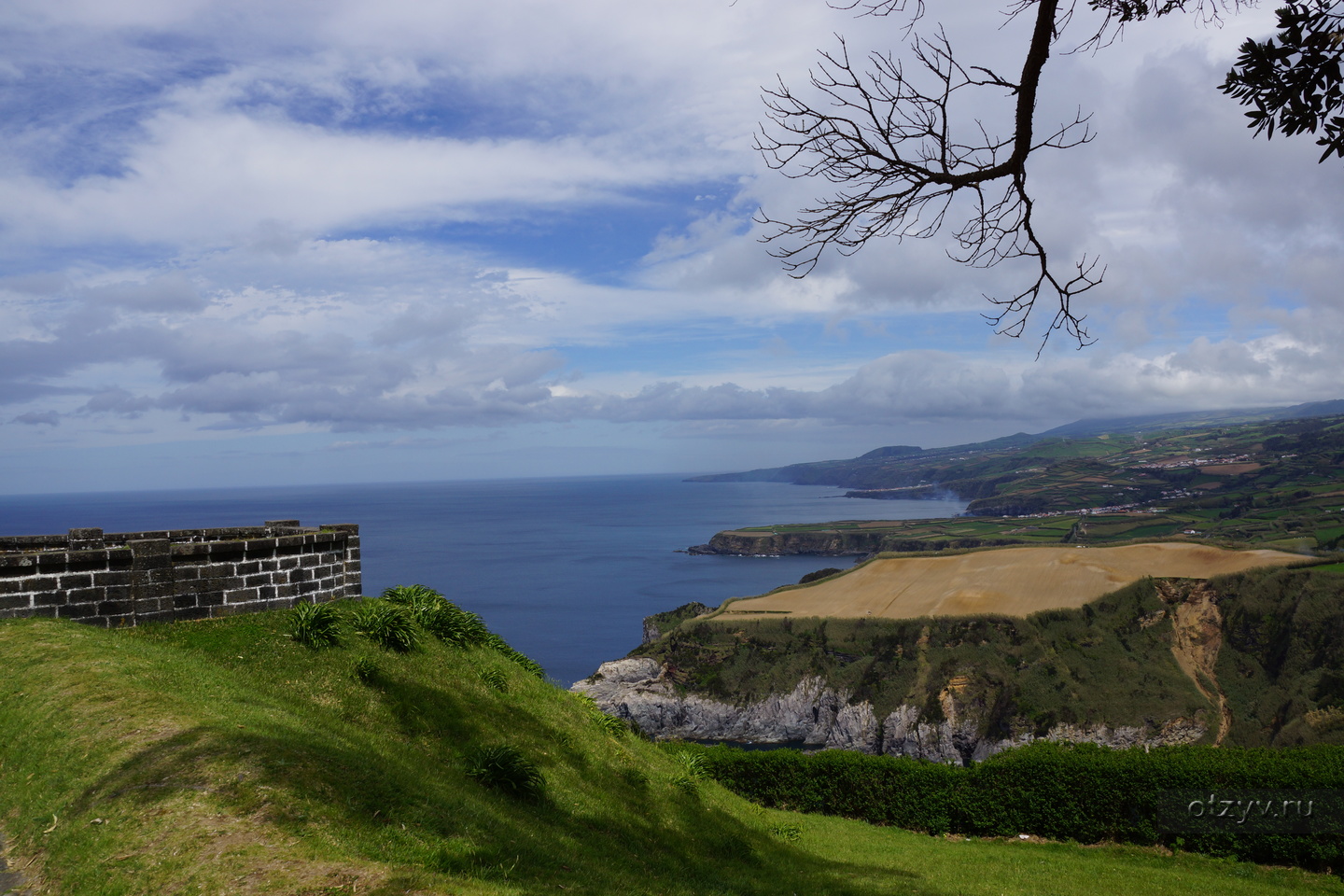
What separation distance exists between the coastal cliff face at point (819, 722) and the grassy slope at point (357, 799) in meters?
38.4

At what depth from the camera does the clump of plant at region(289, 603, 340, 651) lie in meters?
11.8

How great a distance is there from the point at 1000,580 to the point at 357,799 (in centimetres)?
6645

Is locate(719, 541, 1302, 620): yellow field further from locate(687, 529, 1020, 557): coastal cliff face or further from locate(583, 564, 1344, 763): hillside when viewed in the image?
locate(687, 529, 1020, 557): coastal cliff face

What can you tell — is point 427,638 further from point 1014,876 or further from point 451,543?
point 451,543

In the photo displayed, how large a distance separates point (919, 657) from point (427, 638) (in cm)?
5203

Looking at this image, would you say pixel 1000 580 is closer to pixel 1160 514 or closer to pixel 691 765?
pixel 691 765

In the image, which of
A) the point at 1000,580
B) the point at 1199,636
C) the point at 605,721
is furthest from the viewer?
the point at 1000,580

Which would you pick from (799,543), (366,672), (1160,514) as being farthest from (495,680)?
(1160,514)

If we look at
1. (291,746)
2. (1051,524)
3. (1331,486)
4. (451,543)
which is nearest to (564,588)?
(451,543)

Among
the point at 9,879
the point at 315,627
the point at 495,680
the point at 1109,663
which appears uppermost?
the point at 315,627

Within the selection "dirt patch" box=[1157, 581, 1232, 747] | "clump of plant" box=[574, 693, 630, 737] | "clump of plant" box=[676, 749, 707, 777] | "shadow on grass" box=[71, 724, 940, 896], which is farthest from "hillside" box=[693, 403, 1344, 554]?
"shadow on grass" box=[71, 724, 940, 896]

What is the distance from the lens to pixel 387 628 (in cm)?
1252

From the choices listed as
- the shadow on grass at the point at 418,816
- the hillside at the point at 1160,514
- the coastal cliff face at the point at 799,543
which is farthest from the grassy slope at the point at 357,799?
the coastal cliff face at the point at 799,543

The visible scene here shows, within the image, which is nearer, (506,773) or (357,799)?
(357,799)
